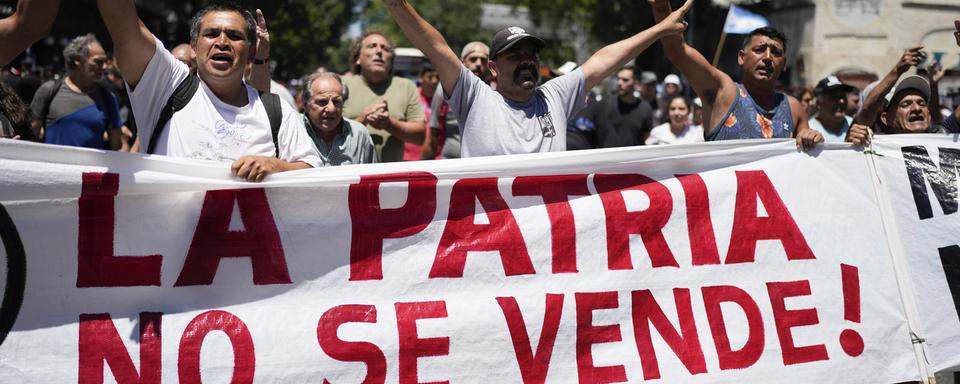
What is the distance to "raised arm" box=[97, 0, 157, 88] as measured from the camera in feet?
10.9

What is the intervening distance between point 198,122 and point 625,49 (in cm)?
199

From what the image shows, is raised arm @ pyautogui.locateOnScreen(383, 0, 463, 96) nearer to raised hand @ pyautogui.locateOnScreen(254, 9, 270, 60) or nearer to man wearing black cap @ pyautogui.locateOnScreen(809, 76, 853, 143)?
raised hand @ pyautogui.locateOnScreen(254, 9, 270, 60)

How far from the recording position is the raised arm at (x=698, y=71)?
4.62m

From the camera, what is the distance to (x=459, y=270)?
13.0 ft

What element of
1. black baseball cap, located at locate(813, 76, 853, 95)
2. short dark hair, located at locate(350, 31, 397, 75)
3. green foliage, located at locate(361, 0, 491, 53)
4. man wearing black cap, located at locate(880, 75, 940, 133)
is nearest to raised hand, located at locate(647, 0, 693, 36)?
man wearing black cap, located at locate(880, 75, 940, 133)

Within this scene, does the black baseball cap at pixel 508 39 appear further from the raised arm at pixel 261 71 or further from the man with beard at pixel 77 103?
the man with beard at pixel 77 103

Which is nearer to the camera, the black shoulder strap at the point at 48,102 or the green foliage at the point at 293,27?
the black shoulder strap at the point at 48,102

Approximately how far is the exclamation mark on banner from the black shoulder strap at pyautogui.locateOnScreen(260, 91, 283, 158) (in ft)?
8.23

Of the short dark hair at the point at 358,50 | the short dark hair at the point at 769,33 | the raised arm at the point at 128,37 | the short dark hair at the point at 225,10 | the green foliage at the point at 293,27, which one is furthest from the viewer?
the green foliage at the point at 293,27

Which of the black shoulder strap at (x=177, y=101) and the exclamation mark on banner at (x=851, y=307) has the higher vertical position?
the black shoulder strap at (x=177, y=101)

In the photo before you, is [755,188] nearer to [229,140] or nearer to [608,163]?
[608,163]

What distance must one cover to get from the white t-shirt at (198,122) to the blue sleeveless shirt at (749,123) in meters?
2.11

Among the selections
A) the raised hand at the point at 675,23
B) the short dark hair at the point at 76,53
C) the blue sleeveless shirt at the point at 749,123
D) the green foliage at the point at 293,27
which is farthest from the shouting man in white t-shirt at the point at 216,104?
the green foliage at the point at 293,27

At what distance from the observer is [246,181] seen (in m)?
3.71
